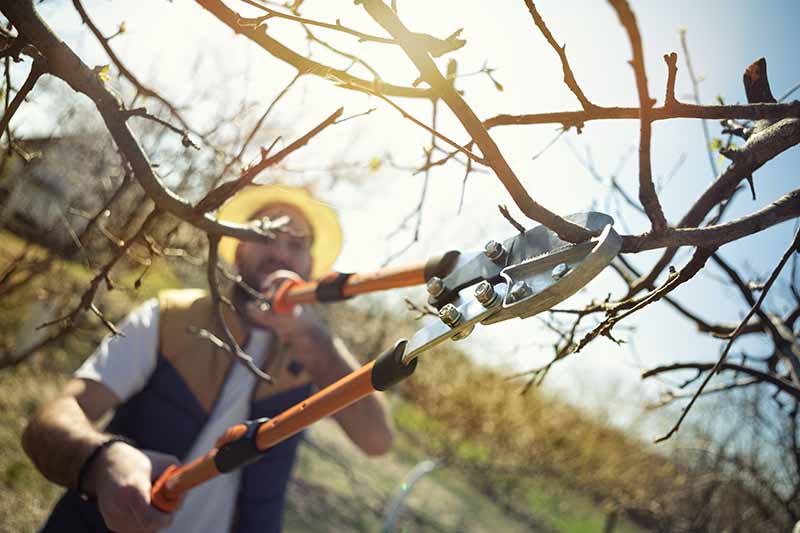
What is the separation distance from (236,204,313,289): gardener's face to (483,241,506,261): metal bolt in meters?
2.03

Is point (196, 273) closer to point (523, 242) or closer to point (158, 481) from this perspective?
point (158, 481)

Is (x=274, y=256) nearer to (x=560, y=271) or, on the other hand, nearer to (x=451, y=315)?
(x=451, y=315)

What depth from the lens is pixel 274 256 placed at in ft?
10.4

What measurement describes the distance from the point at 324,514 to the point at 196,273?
17.8 feet

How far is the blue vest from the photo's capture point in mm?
2674

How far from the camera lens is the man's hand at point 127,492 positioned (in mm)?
1680

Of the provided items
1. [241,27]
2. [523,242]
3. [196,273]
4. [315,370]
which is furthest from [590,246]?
[196,273]

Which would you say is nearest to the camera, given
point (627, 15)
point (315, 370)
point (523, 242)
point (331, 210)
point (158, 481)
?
point (627, 15)

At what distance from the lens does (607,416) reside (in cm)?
1165

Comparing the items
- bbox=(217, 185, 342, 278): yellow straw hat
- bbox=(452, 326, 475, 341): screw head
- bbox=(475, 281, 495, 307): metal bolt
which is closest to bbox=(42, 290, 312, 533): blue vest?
bbox=(217, 185, 342, 278): yellow straw hat

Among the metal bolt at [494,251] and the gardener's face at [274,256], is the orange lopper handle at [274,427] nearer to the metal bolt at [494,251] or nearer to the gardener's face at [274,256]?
the metal bolt at [494,251]

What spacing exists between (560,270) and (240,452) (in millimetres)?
991

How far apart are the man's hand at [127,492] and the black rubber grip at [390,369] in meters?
0.94

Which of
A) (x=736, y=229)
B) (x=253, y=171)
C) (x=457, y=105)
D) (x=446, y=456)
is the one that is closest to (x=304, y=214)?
(x=253, y=171)
